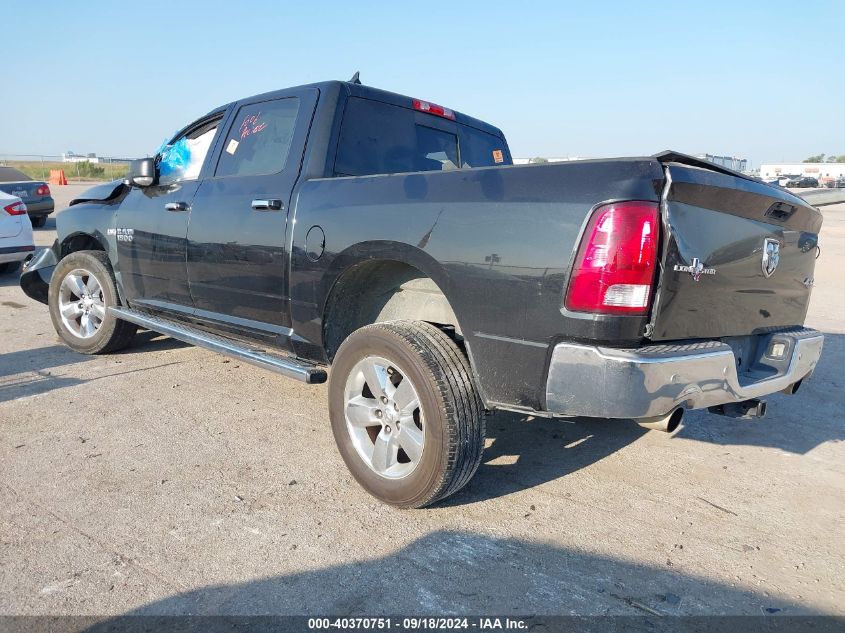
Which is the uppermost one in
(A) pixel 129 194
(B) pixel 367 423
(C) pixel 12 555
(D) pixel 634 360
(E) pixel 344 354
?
(A) pixel 129 194

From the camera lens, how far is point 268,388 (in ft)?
15.7

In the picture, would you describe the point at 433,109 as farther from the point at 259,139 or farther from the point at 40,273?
the point at 40,273

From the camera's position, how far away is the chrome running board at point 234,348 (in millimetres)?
3438

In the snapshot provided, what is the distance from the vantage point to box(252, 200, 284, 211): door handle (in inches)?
142

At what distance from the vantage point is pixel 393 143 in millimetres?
4000

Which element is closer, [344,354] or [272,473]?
[344,354]

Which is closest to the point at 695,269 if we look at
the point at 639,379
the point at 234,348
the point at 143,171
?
the point at 639,379

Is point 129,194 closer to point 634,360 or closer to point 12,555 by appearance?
point 12,555

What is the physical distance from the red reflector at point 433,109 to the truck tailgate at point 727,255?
2.09m

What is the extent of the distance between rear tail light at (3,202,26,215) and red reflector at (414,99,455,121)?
6958 millimetres

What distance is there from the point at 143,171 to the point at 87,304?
4.76 ft

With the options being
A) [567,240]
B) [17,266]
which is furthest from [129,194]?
[17,266]

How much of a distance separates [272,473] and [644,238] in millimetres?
2155

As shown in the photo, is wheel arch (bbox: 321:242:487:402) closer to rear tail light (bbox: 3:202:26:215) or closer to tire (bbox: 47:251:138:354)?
tire (bbox: 47:251:138:354)
